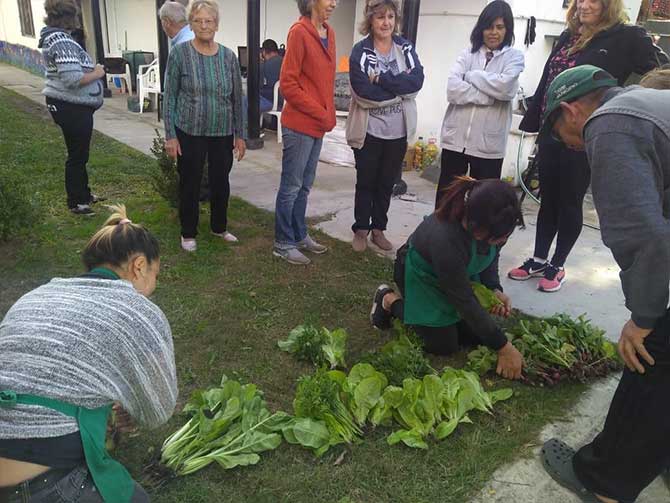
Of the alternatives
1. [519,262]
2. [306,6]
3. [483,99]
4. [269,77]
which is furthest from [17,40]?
[519,262]

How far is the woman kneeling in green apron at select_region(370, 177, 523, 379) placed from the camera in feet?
8.32

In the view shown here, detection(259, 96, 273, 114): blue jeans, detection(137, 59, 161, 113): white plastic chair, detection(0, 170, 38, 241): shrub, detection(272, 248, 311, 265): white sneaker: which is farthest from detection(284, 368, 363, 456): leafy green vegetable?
detection(137, 59, 161, 113): white plastic chair

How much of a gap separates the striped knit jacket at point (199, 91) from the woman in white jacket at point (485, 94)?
1.64 m

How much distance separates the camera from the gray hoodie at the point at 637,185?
5.40ft

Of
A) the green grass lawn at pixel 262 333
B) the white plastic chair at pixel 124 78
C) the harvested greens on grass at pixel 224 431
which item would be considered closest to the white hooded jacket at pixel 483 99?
the green grass lawn at pixel 262 333

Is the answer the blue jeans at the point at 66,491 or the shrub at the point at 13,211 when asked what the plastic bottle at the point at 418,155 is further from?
the blue jeans at the point at 66,491

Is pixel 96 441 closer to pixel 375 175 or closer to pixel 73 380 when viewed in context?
pixel 73 380

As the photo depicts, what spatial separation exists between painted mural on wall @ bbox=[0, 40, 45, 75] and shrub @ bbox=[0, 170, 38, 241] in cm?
1556

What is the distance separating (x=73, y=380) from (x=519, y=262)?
3765 mm

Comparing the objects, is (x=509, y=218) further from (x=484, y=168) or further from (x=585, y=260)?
(x=585, y=260)

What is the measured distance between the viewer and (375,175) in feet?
14.6

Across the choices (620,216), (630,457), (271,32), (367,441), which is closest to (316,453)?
(367,441)

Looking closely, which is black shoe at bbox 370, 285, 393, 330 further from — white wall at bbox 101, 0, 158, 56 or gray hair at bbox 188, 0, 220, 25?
white wall at bbox 101, 0, 158, 56

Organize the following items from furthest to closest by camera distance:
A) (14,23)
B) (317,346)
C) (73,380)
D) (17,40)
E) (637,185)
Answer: (14,23), (17,40), (317,346), (637,185), (73,380)
